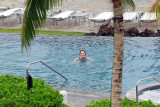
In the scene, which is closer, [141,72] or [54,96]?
[54,96]

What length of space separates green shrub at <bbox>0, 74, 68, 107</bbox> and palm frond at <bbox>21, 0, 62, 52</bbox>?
69.4 inches

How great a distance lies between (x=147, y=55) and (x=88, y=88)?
176 inches

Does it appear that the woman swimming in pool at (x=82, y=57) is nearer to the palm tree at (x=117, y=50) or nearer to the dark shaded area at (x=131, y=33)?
the dark shaded area at (x=131, y=33)

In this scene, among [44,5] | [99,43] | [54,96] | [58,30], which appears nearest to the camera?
[44,5]

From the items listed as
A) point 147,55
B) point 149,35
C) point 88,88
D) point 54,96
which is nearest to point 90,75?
point 88,88

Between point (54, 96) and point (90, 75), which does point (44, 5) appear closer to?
point (54, 96)

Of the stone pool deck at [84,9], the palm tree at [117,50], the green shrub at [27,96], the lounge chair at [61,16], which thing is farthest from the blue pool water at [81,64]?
the palm tree at [117,50]

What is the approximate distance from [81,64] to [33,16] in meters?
8.68

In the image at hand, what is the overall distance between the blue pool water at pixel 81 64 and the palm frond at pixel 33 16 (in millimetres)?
5792

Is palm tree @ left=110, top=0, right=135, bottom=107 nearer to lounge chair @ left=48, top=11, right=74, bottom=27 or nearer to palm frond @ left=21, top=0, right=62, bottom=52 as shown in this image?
palm frond @ left=21, top=0, right=62, bottom=52

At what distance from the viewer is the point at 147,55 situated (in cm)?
1391

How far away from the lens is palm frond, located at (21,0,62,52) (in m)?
4.32

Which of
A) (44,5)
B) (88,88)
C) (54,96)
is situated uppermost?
(44,5)

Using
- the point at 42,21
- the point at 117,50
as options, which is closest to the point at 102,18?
the point at 117,50
